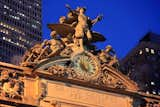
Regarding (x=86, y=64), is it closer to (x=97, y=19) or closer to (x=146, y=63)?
(x=97, y=19)

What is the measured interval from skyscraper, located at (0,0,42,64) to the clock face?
1567 inches

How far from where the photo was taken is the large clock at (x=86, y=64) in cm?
3027

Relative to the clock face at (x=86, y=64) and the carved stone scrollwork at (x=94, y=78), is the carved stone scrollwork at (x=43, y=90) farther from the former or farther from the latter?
the clock face at (x=86, y=64)

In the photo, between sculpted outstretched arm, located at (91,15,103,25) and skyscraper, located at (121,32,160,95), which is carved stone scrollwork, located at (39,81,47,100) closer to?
sculpted outstretched arm, located at (91,15,103,25)

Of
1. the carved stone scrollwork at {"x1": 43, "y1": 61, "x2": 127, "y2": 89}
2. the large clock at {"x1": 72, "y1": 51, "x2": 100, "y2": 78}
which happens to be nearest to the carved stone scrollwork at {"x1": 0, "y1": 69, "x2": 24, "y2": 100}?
the carved stone scrollwork at {"x1": 43, "y1": 61, "x2": 127, "y2": 89}

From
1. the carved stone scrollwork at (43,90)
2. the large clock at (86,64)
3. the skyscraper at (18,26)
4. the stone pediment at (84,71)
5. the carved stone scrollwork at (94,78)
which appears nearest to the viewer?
the carved stone scrollwork at (43,90)

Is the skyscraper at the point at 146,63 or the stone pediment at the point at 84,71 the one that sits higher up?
the skyscraper at the point at 146,63

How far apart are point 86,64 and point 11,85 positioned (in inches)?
168

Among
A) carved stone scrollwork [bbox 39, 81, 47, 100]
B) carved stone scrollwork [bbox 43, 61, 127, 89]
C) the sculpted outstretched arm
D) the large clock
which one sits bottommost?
carved stone scrollwork [bbox 39, 81, 47, 100]

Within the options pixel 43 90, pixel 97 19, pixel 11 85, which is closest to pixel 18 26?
pixel 97 19

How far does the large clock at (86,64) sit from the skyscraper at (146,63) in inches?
1319

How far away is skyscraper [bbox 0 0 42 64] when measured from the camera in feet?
242

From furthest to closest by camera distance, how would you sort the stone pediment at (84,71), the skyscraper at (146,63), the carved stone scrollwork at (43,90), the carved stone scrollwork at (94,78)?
the skyscraper at (146,63), the carved stone scrollwork at (94,78), the stone pediment at (84,71), the carved stone scrollwork at (43,90)

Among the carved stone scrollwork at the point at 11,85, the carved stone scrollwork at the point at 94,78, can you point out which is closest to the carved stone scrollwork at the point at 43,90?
the carved stone scrollwork at the point at 94,78
